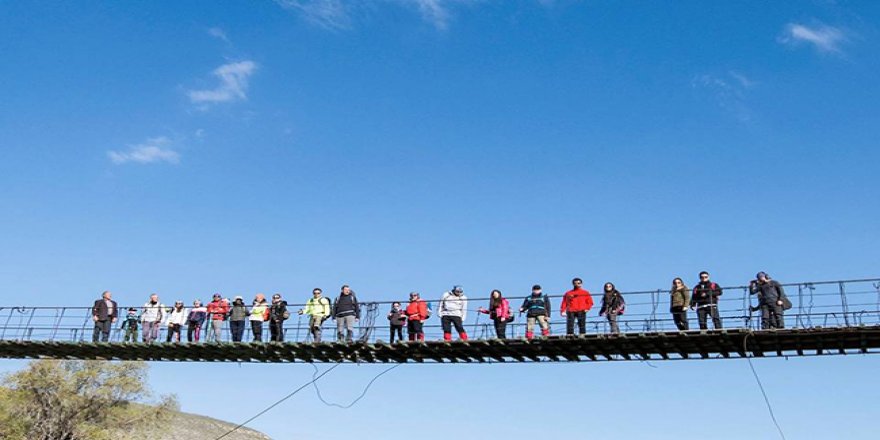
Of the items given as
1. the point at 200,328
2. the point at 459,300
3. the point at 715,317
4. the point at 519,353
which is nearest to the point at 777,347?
the point at 715,317

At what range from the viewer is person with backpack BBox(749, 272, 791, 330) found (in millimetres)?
16922

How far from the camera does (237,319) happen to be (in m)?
22.0

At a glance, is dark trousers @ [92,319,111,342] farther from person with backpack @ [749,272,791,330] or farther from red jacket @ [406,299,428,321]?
person with backpack @ [749,272,791,330]

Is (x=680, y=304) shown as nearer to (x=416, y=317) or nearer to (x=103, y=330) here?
(x=416, y=317)

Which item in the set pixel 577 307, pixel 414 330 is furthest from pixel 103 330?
pixel 577 307

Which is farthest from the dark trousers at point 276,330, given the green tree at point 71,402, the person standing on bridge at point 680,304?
the green tree at point 71,402

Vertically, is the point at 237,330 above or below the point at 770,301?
below

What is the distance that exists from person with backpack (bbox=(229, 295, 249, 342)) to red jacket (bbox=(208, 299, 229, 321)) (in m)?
0.39

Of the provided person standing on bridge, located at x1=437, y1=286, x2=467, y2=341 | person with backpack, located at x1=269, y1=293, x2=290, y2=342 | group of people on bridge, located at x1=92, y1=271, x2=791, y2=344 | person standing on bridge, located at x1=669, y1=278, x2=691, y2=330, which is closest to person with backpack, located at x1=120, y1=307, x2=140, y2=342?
group of people on bridge, located at x1=92, y1=271, x2=791, y2=344

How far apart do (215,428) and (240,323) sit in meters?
86.2

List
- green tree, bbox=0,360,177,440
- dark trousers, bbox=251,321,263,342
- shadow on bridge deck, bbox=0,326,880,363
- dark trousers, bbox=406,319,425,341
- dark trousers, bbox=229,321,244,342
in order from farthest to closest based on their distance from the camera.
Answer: green tree, bbox=0,360,177,440
dark trousers, bbox=229,321,244,342
dark trousers, bbox=251,321,263,342
dark trousers, bbox=406,319,425,341
shadow on bridge deck, bbox=0,326,880,363

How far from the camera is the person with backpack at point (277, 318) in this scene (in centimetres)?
2116

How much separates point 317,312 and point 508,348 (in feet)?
16.0

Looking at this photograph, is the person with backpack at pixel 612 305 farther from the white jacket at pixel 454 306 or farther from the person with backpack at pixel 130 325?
the person with backpack at pixel 130 325
